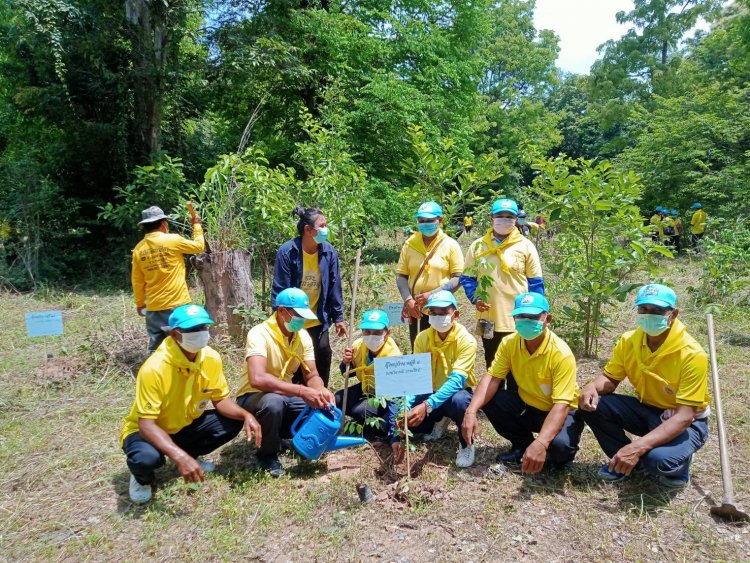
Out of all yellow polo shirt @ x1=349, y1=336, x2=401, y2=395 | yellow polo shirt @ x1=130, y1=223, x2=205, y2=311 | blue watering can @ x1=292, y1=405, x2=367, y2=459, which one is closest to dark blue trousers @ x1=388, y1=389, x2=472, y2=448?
yellow polo shirt @ x1=349, y1=336, x2=401, y2=395

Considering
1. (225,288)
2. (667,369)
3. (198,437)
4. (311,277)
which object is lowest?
(198,437)

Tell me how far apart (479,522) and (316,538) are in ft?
3.05

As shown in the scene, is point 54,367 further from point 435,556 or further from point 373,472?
point 435,556

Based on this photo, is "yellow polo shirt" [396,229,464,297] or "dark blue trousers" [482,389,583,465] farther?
"yellow polo shirt" [396,229,464,297]

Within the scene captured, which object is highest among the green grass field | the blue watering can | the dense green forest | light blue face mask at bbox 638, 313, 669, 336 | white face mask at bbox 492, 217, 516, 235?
the dense green forest

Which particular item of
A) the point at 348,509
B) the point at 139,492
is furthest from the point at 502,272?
the point at 139,492

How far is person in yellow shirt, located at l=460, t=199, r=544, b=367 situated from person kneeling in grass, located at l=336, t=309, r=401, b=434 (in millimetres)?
802

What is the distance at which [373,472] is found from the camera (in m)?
3.57

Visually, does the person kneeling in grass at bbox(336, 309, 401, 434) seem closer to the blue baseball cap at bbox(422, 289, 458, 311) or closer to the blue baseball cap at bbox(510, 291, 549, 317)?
the blue baseball cap at bbox(422, 289, 458, 311)

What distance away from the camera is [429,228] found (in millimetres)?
4277

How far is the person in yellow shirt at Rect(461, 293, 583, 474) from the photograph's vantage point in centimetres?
327

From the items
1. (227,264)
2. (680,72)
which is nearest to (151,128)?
(227,264)

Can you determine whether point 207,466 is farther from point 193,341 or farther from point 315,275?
point 315,275

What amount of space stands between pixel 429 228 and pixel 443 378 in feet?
4.03
